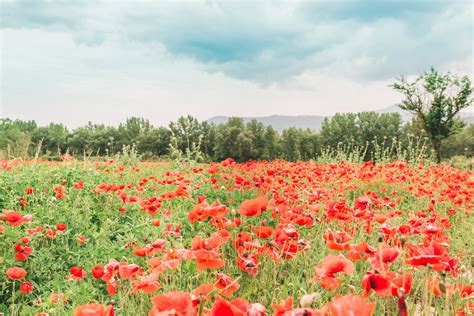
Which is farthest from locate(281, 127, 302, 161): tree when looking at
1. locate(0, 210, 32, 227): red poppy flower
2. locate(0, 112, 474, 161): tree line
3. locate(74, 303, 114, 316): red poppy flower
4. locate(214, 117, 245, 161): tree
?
locate(74, 303, 114, 316): red poppy flower

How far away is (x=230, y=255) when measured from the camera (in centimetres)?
303

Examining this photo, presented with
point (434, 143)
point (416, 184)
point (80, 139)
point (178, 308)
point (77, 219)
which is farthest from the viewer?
point (80, 139)

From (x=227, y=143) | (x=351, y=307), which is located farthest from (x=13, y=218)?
(x=227, y=143)

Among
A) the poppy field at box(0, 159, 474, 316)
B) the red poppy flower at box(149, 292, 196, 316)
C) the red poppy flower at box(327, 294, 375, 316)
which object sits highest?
the red poppy flower at box(327, 294, 375, 316)

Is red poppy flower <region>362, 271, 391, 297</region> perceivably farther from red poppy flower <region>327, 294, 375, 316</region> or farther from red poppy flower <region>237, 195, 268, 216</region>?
red poppy flower <region>237, 195, 268, 216</region>

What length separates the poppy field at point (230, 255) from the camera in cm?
130

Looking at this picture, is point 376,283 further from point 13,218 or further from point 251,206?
point 13,218

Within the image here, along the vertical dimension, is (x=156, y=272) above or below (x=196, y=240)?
below

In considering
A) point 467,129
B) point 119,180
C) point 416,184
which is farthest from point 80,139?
point 467,129

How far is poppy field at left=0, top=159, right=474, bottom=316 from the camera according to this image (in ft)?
4.28

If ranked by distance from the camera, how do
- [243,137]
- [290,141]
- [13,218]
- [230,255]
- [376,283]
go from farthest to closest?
1. [290,141]
2. [243,137]
3. [230,255]
4. [13,218]
5. [376,283]

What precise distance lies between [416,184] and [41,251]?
4.90 m

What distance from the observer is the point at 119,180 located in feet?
21.7

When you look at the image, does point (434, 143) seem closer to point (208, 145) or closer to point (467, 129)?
point (208, 145)
